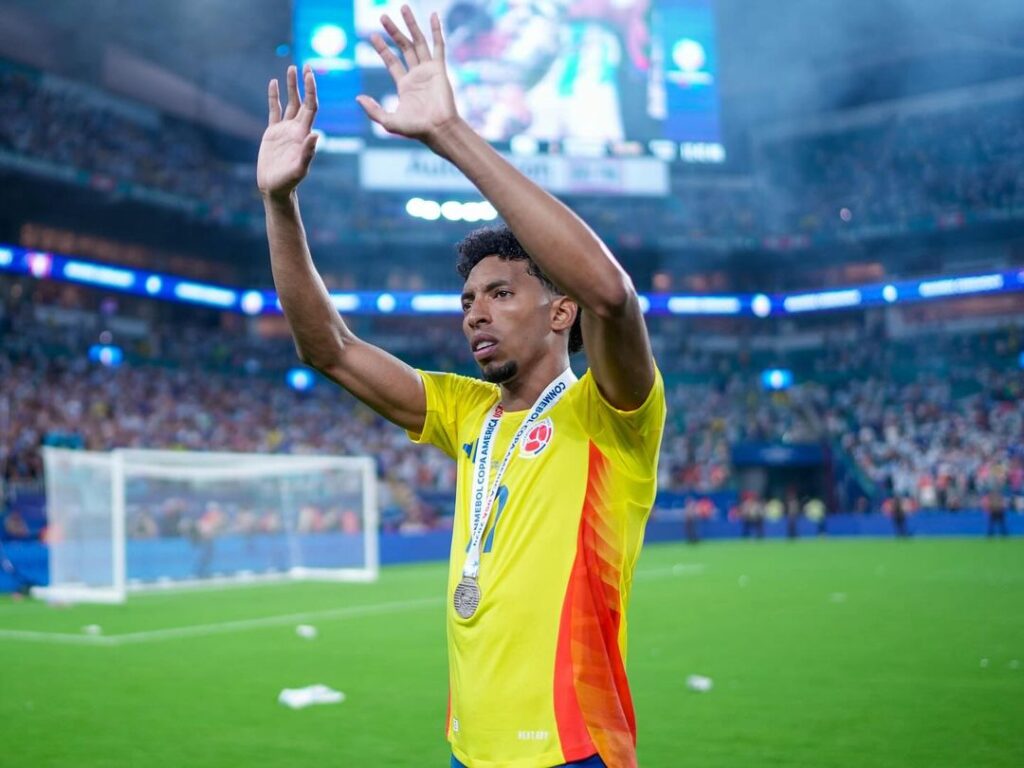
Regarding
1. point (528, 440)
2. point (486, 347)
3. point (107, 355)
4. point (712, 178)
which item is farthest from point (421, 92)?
point (712, 178)

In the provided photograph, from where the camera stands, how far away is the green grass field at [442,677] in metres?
6.44

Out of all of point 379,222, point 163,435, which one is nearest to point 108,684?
point 163,435

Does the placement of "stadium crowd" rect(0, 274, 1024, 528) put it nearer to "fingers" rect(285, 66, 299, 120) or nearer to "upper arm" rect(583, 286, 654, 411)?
"fingers" rect(285, 66, 299, 120)

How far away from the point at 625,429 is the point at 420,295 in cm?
3923

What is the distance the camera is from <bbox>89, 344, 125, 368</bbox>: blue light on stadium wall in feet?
108

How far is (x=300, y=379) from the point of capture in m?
39.9

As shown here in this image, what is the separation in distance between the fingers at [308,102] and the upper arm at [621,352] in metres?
0.92

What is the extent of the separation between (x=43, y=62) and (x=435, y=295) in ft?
51.1

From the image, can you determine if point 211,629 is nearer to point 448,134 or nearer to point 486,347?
point 486,347

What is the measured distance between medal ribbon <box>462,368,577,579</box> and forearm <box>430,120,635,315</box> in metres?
0.52

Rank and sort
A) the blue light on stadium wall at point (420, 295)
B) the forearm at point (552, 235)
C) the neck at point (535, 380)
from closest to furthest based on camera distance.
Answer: the forearm at point (552, 235) → the neck at point (535, 380) → the blue light on stadium wall at point (420, 295)

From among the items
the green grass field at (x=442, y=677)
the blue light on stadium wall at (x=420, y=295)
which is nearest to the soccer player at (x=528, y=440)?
the green grass field at (x=442, y=677)

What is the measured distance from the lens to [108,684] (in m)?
8.97

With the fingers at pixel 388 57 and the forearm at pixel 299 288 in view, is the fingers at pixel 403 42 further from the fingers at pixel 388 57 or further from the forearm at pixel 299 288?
the forearm at pixel 299 288
